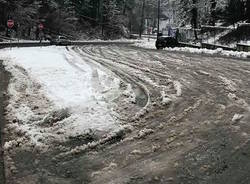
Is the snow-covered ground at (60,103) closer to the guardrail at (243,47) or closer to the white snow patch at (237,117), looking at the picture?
the white snow patch at (237,117)

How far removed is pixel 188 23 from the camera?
6550 centimetres

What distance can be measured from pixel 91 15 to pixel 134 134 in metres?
82.8

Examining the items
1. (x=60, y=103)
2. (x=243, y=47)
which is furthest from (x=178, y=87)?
(x=243, y=47)

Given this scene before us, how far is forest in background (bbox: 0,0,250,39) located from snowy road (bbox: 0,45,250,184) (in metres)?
38.4

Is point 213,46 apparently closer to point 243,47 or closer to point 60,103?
point 243,47

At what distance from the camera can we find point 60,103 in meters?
11.7

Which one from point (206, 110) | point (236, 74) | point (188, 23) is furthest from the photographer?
point (188, 23)

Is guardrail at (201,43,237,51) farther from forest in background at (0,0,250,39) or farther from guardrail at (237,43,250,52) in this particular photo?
forest in background at (0,0,250,39)

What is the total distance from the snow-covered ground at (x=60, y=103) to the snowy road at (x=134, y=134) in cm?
3

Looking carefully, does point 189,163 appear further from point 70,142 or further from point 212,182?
point 70,142

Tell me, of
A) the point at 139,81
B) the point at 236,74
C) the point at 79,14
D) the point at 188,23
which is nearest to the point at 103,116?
the point at 139,81

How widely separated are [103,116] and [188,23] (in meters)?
57.6

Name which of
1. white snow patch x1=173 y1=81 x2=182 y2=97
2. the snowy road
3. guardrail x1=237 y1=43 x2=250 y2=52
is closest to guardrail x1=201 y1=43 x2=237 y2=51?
guardrail x1=237 y1=43 x2=250 y2=52

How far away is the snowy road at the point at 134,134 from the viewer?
21.9 feet
